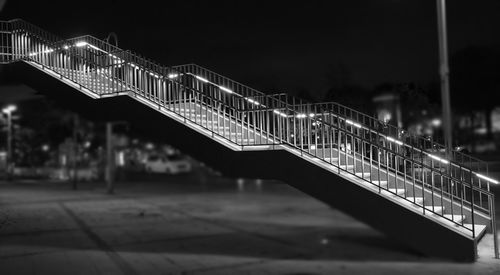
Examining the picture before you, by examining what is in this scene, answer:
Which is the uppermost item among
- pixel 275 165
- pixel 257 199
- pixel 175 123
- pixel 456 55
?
pixel 456 55

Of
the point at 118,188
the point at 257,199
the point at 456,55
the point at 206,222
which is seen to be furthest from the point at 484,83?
the point at 206,222

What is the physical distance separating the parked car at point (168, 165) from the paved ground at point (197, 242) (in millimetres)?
21628

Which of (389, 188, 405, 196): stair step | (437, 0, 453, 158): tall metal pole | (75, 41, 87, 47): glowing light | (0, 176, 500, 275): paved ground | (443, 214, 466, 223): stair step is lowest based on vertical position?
(0, 176, 500, 275): paved ground

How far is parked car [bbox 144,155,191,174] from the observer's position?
38844mm

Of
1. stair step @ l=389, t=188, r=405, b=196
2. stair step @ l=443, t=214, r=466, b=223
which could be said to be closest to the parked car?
stair step @ l=389, t=188, r=405, b=196

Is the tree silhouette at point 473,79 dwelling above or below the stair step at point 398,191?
above

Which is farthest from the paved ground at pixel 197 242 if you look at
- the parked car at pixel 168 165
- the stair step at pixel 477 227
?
the parked car at pixel 168 165

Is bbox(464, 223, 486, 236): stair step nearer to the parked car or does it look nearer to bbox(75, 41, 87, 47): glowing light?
bbox(75, 41, 87, 47): glowing light

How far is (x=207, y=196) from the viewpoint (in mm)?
19312

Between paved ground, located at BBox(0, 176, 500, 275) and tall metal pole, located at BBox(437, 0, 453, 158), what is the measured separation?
92.8 inches

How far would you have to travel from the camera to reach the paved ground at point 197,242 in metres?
7.61

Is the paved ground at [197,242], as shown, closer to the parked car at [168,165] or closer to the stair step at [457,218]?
the stair step at [457,218]

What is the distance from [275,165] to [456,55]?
99.7ft

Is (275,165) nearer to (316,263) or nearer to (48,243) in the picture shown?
(316,263)
